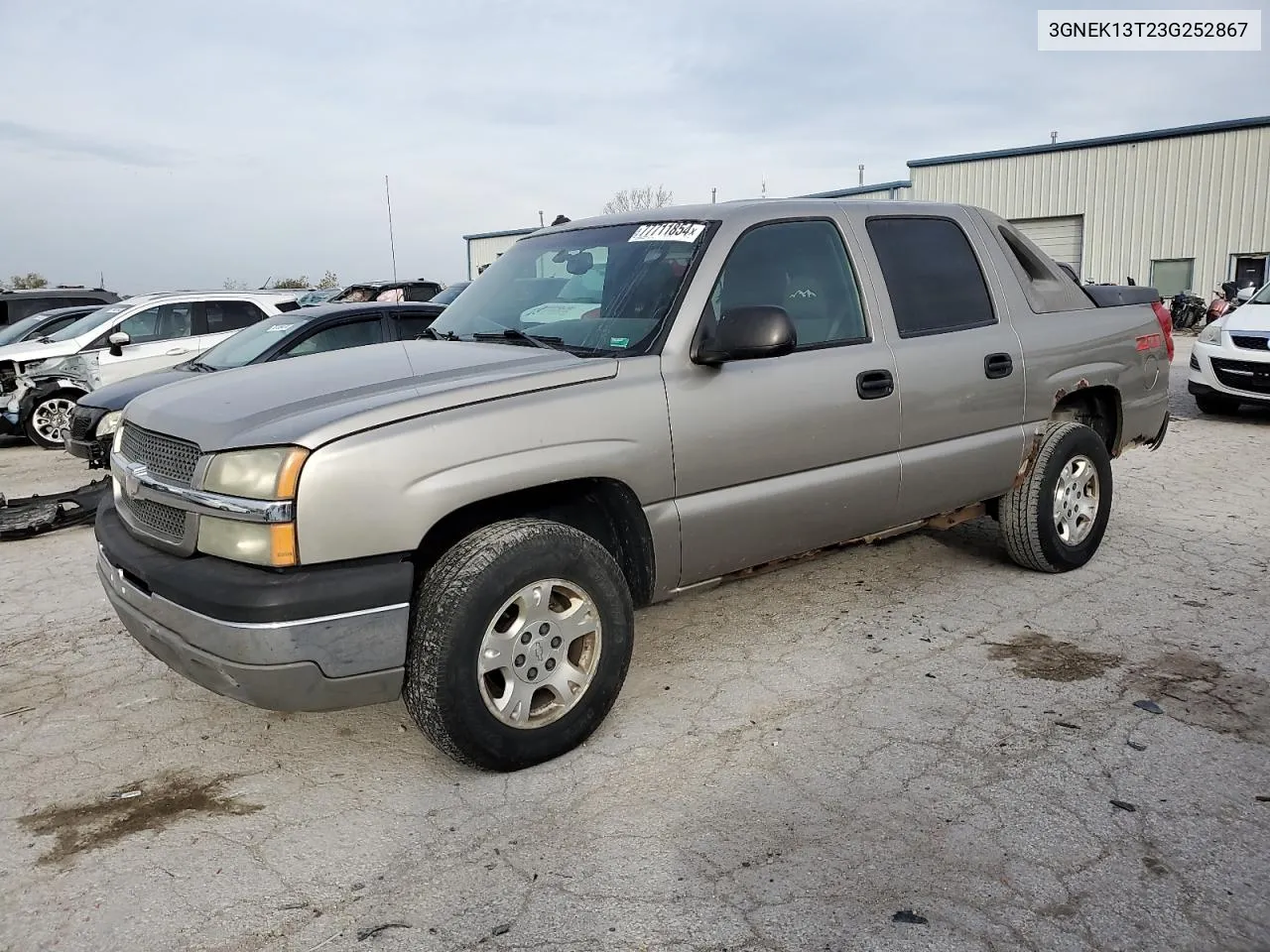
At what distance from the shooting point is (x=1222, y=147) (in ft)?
78.6

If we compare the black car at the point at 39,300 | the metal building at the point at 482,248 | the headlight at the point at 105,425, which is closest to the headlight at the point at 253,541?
the headlight at the point at 105,425

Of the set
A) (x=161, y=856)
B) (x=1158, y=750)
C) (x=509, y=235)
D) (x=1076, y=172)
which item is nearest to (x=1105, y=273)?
(x=1076, y=172)

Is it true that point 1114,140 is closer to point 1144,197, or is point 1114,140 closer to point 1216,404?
point 1144,197

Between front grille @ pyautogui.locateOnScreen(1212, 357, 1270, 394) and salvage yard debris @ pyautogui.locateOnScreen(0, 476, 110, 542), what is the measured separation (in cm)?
993

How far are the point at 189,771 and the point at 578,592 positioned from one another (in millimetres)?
1438

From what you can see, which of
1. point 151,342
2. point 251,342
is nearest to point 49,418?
point 151,342

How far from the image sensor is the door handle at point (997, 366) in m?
4.41

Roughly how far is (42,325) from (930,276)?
12365 millimetres

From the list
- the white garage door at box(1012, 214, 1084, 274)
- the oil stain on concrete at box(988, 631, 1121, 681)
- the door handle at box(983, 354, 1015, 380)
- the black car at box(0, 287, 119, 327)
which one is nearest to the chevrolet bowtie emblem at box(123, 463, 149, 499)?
the oil stain on concrete at box(988, 631, 1121, 681)

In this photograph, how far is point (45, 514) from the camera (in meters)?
6.74

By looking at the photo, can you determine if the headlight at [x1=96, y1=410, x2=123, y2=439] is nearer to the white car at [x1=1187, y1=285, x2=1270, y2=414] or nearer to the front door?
the front door

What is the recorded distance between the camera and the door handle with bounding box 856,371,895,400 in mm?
3936

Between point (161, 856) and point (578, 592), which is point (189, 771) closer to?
point (161, 856)

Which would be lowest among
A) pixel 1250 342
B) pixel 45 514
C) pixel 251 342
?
pixel 45 514
